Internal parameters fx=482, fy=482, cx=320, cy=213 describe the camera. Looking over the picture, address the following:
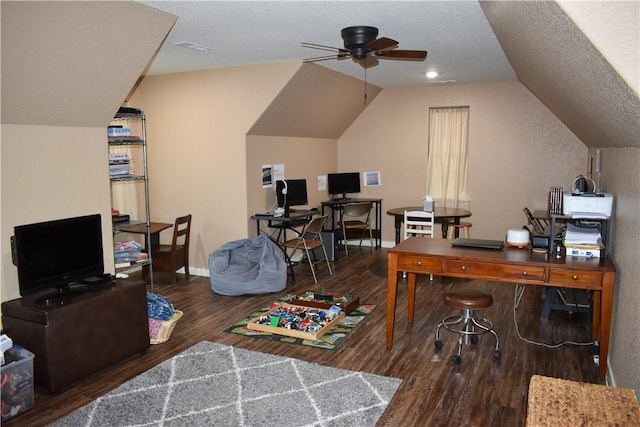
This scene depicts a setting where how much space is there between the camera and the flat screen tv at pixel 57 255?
312cm

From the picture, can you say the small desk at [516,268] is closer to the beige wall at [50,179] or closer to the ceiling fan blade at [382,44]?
the ceiling fan blade at [382,44]

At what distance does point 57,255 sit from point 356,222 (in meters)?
4.91

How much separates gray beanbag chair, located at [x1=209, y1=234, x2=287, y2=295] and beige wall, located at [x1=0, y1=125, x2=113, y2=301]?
1.48m

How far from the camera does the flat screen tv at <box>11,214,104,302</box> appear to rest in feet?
10.2

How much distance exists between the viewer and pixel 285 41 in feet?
15.0

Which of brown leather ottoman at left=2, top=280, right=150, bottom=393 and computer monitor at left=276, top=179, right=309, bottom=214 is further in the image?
computer monitor at left=276, top=179, right=309, bottom=214

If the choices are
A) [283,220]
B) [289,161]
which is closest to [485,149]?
[289,161]

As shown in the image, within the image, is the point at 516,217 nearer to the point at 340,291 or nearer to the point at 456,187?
the point at 456,187

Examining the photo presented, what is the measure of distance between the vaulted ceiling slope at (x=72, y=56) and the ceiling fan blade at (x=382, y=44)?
155 centimetres

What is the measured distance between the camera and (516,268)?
10.9 ft

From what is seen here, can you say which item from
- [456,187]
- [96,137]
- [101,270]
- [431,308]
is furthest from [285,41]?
[456,187]

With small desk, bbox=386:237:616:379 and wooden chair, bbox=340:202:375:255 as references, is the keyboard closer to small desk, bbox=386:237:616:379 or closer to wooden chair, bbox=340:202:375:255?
small desk, bbox=386:237:616:379

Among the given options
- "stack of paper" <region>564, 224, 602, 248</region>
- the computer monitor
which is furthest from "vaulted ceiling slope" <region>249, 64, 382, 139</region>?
"stack of paper" <region>564, 224, 602, 248</region>

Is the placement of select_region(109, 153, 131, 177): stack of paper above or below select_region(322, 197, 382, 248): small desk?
above
